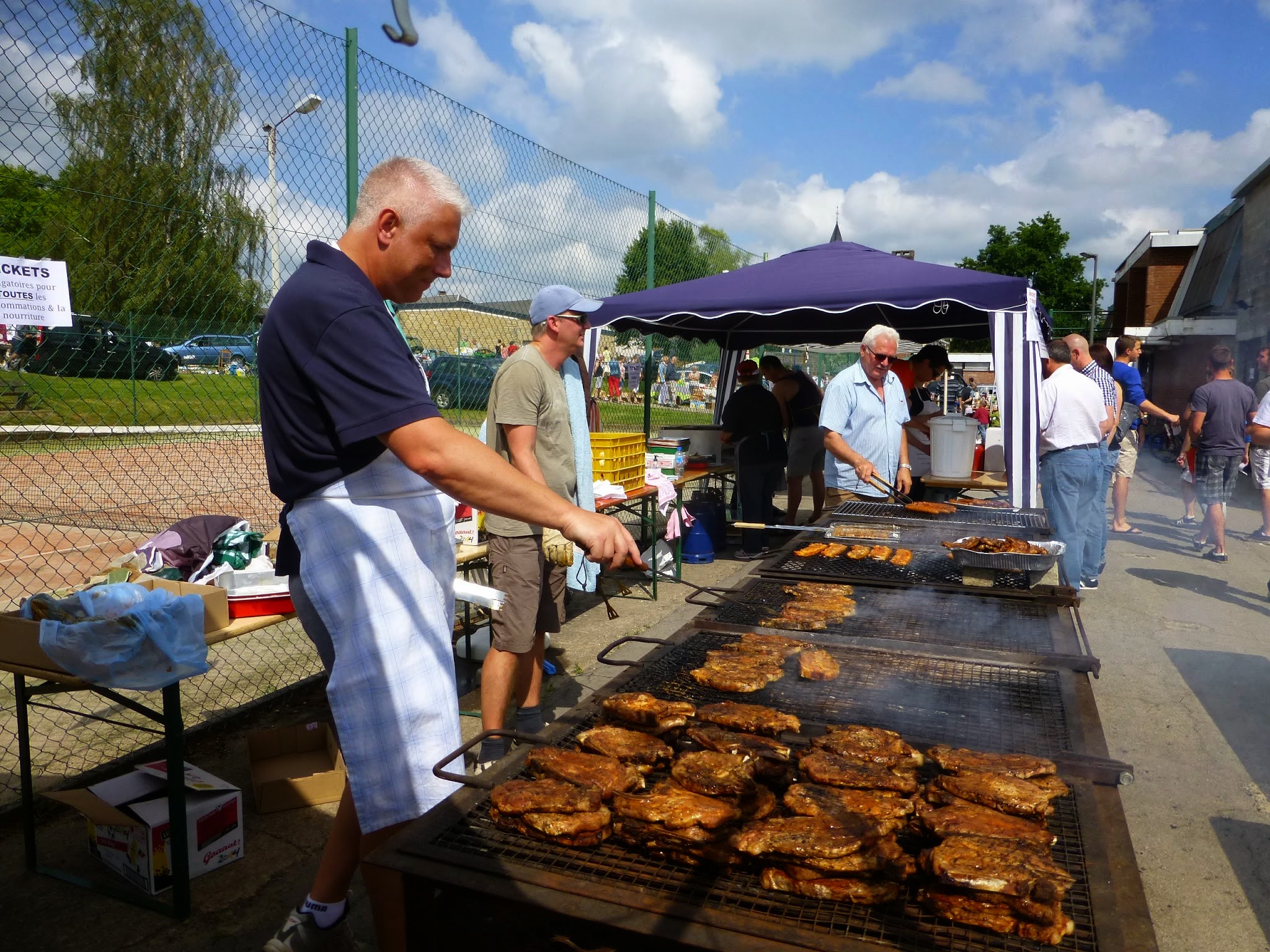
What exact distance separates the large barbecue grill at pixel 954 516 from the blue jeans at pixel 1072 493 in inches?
63.3

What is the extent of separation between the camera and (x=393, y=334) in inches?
84.4

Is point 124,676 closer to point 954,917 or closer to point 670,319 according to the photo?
point 954,917

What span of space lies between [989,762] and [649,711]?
94 cm

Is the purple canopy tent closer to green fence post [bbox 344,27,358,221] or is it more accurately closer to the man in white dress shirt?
the man in white dress shirt

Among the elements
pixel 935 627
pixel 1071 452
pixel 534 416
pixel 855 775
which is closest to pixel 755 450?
pixel 1071 452

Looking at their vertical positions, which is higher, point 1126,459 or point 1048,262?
point 1048,262

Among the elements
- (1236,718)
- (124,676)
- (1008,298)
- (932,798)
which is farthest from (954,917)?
(1008,298)

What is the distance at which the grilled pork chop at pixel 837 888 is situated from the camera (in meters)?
1.70

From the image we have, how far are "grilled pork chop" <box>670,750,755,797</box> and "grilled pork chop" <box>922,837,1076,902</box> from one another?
481mm

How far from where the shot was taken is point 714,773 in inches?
85.9

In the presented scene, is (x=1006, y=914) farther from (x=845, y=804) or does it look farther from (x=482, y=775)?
(x=482, y=775)

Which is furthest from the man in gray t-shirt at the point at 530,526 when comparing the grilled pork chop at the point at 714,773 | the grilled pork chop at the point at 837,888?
the grilled pork chop at the point at 837,888

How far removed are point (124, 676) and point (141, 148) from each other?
282cm

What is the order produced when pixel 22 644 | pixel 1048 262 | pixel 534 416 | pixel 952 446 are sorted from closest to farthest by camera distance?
1. pixel 22 644
2. pixel 534 416
3. pixel 952 446
4. pixel 1048 262
